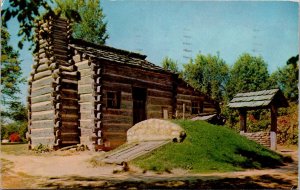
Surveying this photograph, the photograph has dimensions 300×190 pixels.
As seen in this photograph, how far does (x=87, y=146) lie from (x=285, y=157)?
833cm

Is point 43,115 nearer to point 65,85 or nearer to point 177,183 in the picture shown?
point 65,85

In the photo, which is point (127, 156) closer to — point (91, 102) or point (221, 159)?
point (221, 159)

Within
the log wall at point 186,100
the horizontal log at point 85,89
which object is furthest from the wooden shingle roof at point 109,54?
the log wall at point 186,100

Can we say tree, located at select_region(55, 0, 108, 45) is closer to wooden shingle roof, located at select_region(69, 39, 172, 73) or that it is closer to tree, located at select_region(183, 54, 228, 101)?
wooden shingle roof, located at select_region(69, 39, 172, 73)

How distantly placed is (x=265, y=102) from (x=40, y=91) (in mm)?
10548

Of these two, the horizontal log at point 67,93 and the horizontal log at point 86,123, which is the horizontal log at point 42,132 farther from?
the horizontal log at point 67,93

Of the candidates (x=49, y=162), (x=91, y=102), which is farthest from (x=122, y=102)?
(x=49, y=162)

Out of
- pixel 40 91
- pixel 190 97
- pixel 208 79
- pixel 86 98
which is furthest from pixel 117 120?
pixel 208 79

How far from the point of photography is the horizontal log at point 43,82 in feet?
55.0

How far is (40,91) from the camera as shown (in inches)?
680

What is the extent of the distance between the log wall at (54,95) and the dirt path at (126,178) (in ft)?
17.5

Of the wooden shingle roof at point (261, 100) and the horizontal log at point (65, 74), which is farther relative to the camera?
the horizontal log at point (65, 74)

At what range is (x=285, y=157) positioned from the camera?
1260 cm

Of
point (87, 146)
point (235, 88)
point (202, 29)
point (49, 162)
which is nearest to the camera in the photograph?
point (202, 29)
